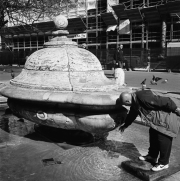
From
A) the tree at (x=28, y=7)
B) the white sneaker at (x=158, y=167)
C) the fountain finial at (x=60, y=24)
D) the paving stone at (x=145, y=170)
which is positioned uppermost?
the tree at (x=28, y=7)

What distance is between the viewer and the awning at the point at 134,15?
28125mm

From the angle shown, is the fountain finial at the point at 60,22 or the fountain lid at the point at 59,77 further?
the fountain finial at the point at 60,22

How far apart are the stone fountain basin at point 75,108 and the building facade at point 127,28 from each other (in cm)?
1991

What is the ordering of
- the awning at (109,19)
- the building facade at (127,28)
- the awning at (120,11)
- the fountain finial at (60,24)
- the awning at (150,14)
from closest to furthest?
the fountain finial at (60,24)
the building facade at (127,28)
the awning at (150,14)
the awning at (120,11)
the awning at (109,19)

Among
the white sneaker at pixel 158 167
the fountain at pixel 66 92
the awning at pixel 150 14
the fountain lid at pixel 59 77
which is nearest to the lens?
the white sneaker at pixel 158 167

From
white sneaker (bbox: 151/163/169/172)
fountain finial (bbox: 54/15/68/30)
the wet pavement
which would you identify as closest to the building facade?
fountain finial (bbox: 54/15/68/30)

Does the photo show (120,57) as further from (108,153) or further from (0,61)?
(0,61)

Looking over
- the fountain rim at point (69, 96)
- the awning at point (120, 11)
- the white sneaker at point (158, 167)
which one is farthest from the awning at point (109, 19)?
the white sneaker at point (158, 167)

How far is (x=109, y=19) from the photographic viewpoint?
30.7 m

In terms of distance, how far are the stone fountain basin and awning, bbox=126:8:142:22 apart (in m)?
26.3

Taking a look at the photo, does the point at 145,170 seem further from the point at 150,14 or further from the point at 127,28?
the point at 127,28

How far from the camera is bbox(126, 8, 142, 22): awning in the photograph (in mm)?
28125

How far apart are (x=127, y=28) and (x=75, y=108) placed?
28.0m

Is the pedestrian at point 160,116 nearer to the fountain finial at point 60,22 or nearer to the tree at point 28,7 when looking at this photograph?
the fountain finial at point 60,22
